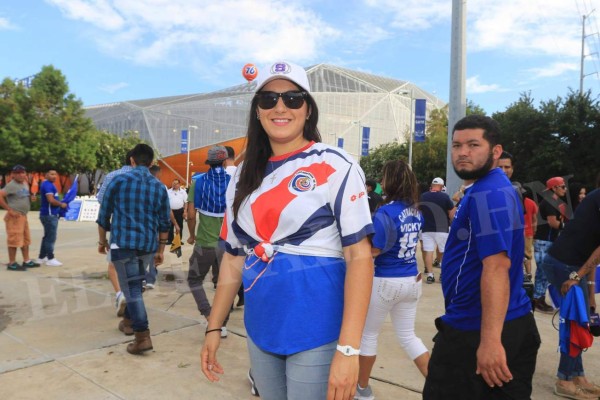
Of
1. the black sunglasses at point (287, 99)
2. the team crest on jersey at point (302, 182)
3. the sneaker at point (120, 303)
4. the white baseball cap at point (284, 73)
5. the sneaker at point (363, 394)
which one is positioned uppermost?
the white baseball cap at point (284, 73)

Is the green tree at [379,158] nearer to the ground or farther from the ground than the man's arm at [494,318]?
farther from the ground

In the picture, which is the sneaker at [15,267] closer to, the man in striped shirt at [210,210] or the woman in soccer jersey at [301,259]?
the man in striped shirt at [210,210]

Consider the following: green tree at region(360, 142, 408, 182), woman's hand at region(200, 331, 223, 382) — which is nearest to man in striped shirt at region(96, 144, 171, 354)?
woman's hand at region(200, 331, 223, 382)

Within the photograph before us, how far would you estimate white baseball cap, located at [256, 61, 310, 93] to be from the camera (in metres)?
1.78

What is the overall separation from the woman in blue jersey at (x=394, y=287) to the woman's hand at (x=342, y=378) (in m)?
1.78

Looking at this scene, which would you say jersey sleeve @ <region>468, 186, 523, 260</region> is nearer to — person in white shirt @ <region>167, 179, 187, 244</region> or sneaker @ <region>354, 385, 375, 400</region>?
sneaker @ <region>354, 385, 375, 400</region>

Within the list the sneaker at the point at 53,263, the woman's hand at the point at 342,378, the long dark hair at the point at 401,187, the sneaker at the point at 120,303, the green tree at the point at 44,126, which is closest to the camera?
the woman's hand at the point at 342,378

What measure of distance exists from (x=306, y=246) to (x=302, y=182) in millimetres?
230

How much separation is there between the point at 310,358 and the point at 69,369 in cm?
310

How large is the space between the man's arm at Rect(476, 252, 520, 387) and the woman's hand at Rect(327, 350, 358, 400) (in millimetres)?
748

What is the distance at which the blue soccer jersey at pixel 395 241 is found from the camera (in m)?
3.33

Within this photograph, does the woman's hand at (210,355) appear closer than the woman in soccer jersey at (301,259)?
No

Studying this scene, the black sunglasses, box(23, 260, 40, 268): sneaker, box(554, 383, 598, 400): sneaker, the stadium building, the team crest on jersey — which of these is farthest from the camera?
the stadium building

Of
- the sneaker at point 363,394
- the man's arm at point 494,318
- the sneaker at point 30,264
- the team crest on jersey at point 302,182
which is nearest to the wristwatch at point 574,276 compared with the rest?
the sneaker at point 363,394
